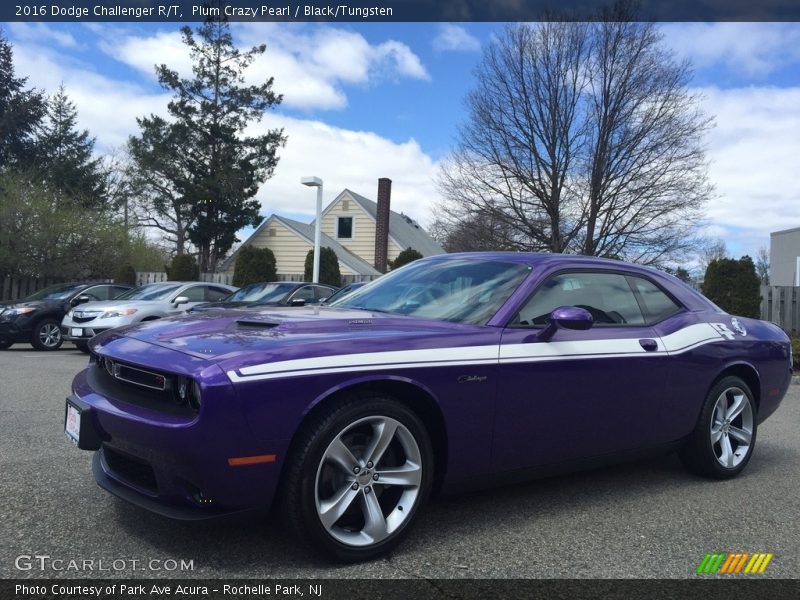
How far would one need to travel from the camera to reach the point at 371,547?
122 inches

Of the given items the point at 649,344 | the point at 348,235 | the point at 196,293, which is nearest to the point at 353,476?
the point at 649,344

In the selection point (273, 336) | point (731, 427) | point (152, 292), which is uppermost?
point (273, 336)

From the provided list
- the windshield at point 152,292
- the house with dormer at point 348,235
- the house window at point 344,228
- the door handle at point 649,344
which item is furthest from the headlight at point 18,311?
the house window at point 344,228

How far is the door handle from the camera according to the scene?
4242 mm

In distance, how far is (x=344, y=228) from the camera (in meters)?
38.5

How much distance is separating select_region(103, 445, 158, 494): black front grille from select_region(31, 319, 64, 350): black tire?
39.0 ft

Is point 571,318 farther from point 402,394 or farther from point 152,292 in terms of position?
point 152,292

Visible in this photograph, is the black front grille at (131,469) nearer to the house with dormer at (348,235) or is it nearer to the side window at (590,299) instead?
the side window at (590,299)

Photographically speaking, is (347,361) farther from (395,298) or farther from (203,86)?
(203,86)

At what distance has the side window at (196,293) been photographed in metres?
13.5

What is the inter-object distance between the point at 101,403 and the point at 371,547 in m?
1.43

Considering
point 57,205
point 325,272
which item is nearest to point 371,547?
point 325,272

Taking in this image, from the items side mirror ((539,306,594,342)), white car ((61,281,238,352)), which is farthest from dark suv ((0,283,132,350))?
side mirror ((539,306,594,342))

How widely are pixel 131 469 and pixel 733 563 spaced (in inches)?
115
